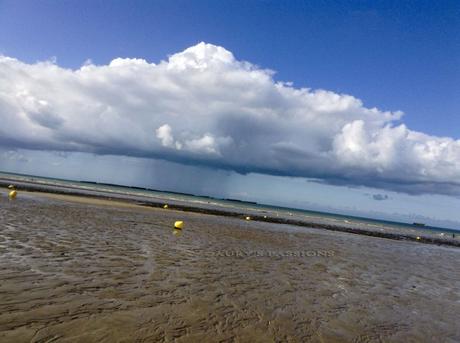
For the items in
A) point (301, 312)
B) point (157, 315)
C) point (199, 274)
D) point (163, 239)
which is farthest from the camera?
point (163, 239)

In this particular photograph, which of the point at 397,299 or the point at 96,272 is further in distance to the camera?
the point at 397,299

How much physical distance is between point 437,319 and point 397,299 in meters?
2.14

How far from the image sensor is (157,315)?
8312 millimetres

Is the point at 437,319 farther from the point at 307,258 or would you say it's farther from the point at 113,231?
the point at 113,231

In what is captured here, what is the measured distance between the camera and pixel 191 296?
33.8 feet

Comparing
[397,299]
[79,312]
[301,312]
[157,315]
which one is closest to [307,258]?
[397,299]

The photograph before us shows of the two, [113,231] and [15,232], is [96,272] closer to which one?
[15,232]

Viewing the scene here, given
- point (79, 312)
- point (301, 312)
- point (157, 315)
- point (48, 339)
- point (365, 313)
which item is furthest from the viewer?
point (365, 313)

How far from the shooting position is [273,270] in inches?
638

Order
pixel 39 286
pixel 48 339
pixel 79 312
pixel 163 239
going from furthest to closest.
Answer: pixel 163 239 < pixel 39 286 < pixel 79 312 < pixel 48 339

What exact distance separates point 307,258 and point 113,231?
13.5 m

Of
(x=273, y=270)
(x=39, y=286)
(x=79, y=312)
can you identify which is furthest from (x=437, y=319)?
(x=39, y=286)

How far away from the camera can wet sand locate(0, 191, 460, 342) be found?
7.50 meters

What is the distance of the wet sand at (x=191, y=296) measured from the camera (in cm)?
750
